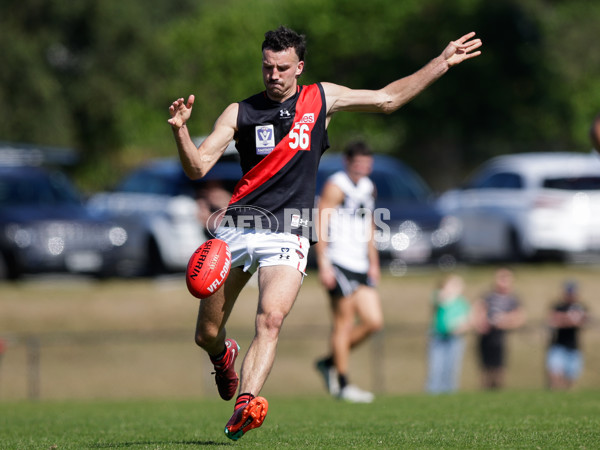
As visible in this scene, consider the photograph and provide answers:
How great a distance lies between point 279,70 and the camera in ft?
24.3

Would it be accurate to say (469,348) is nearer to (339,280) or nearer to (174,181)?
(174,181)

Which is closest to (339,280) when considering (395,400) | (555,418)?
(395,400)

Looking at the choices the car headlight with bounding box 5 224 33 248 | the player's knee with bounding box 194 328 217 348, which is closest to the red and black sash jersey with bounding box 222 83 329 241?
the player's knee with bounding box 194 328 217 348

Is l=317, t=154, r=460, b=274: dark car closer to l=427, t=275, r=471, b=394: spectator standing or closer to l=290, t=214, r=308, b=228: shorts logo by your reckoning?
l=427, t=275, r=471, b=394: spectator standing

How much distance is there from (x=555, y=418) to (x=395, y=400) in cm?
348

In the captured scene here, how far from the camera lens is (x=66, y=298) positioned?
2008 cm

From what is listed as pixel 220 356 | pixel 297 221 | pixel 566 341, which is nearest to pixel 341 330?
pixel 220 356

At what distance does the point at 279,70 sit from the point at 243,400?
214 cm

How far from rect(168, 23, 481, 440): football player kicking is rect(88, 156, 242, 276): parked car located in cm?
1183

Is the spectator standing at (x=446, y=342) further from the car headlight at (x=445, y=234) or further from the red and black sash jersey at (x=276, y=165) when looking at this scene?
the red and black sash jersey at (x=276, y=165)

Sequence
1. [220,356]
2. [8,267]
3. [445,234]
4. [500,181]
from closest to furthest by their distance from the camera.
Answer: [220,356], [8,267], [445,234], [500,181]

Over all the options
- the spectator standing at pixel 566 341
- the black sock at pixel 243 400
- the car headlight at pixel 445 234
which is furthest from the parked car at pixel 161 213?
the black sock at pixel 243 400

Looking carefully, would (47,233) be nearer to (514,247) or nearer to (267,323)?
(514,247)

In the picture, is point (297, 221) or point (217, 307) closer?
point (297, 221)
